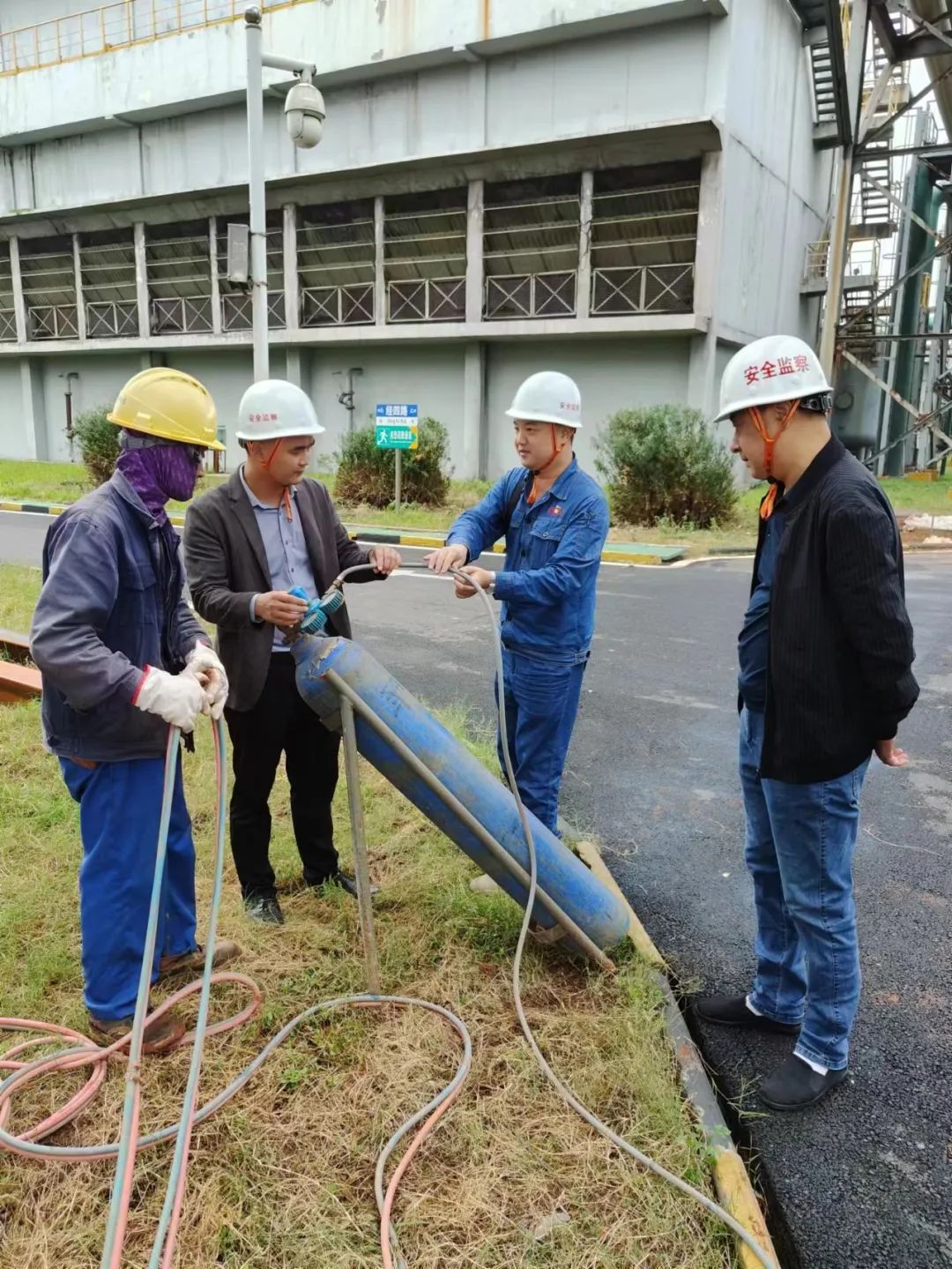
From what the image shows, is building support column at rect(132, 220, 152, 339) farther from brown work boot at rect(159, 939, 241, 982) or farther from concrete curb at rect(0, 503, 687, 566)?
brown work boot at rect(159, 939, 241, 982)

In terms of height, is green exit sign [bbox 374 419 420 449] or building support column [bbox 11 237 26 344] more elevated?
building support column [bbox 11 237 26 344]

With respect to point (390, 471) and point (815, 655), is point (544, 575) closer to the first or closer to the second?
point (815, 655)

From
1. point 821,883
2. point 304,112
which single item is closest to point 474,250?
point 304,112

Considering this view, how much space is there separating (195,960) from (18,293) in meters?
27.1

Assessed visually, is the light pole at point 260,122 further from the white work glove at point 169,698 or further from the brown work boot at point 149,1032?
the brown work boot at point 149,1032

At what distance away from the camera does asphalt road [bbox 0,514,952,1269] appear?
6.77 ft

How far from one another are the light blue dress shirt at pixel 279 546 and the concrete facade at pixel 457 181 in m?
15.2

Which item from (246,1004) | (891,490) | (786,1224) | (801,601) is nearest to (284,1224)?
(246,1004)

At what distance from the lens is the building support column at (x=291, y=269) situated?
19.9 metres

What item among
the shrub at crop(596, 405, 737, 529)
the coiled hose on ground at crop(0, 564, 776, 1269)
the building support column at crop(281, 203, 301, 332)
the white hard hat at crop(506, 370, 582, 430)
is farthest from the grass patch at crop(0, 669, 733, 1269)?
the building support column at crop(281, 203, 301, 332)

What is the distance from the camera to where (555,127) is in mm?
16547

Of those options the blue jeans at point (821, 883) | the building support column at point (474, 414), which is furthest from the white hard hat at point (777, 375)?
the building support column at point (474, 414)

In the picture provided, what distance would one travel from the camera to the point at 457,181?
18000mm

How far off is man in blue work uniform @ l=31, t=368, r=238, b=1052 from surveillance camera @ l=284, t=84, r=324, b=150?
8.09m
